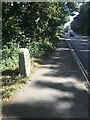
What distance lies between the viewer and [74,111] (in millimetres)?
8062

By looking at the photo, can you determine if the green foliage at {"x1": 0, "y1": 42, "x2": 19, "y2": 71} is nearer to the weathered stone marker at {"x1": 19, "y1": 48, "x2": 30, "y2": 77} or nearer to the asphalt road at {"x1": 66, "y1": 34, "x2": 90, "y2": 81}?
the weathered stone marker at {"x1": 19, "y1": 48, "x2": 30, "y2": 77}

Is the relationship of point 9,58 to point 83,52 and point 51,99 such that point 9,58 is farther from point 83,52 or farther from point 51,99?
point 83,52

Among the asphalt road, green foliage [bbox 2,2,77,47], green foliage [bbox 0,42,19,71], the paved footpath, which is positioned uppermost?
green foliage [bbox 2,2,77,47]

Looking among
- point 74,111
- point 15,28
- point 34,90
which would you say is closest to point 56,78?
point 34,90

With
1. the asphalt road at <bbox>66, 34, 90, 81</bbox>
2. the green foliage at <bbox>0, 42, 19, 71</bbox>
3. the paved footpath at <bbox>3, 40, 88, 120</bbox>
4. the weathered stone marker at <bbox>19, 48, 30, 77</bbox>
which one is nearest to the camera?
the paved footpath at <bbox>3, 40, 88, 120</bbox>

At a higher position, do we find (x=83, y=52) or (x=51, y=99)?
(x=51, y=99)

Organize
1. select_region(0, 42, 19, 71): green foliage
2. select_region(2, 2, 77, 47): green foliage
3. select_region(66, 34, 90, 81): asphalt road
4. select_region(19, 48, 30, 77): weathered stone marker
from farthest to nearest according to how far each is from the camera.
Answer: select_region(66, 34, 90, 81): asphalt road → select_region(2, 2, 77, 47): green foliage → select_region(0, 42, 19, 71): green foliage → select_region(19, 48, 30, 77): weathered stone marker

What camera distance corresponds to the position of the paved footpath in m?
7.79

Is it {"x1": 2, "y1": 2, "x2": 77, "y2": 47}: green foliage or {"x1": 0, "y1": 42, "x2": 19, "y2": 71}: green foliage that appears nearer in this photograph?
{"x1": 0, "y1": 42, "x2": 19, "y2": 71}: green foliage

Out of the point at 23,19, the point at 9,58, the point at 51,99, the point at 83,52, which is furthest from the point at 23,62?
the point at 83,52

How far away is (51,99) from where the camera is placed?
9.17 metres

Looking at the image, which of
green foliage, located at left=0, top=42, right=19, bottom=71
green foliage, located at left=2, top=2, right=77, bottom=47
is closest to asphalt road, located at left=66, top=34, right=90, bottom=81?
green foliage, located at left=0, top=42, right=19, bottom=71

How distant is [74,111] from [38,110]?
2.87 ft

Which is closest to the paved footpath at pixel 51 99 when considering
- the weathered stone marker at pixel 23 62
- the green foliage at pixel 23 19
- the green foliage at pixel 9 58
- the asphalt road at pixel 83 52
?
the weathered stone marker at pixel 23 62
